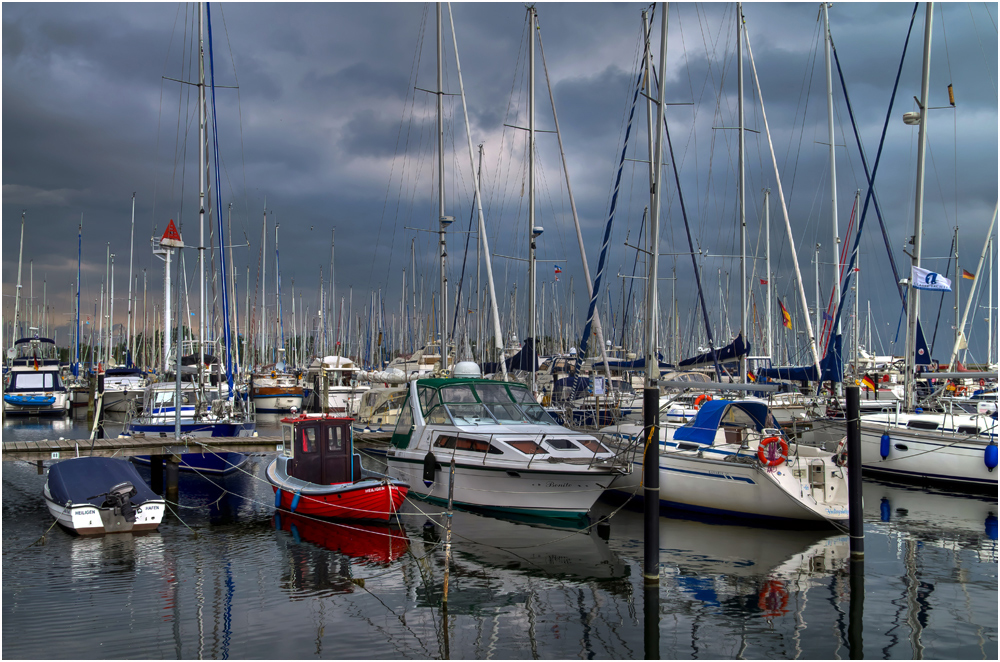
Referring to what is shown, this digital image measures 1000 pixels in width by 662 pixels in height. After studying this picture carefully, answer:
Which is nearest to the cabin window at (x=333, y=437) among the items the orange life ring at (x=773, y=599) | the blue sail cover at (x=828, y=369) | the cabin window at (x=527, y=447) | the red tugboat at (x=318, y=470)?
the red tugboat at (x=318, y=470)

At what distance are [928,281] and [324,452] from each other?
1874 centimetres

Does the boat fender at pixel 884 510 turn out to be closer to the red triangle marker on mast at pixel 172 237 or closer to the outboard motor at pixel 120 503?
the outboard motor at pixel 120 503

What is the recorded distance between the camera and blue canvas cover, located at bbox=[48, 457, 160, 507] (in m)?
16.2

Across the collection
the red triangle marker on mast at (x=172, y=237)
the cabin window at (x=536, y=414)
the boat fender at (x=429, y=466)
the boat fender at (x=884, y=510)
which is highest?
the red triangle marker on mast at (x=172, y=237)

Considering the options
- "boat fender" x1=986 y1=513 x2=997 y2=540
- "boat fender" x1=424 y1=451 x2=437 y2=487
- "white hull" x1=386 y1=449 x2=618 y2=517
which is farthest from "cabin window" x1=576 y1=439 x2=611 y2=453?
"boat fender" x1=986 y1=513 x2=997 y2=540

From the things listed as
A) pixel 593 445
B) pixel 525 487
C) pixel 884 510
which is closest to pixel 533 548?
pixel 525 487

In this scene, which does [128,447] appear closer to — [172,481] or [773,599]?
[172,481]

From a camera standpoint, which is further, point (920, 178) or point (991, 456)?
point (920, 178)

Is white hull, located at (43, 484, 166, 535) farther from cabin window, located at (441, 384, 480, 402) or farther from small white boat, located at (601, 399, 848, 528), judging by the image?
small white boat, located at (601, 399, 848, 528)

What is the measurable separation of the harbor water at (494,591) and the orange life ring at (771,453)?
164cm

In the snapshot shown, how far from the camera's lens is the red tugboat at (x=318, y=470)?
17141 millimetres

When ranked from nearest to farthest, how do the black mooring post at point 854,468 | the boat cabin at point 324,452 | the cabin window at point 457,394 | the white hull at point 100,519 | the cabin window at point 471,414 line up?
1. the black mooring post at point 854,468
2. the white hull at point 100,519
3. the boat cabin at point 324,452
4. the cabin window at point 471,414
5. the cabin window at point 457,394

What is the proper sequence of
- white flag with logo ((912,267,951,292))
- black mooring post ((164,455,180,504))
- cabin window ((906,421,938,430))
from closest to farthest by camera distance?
1. black mooring post ((164,455,180,504))
2. white flag with logo ((912,267,951,292))
3. cabin window ((906,421,938,430))

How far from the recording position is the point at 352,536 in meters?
16.1
